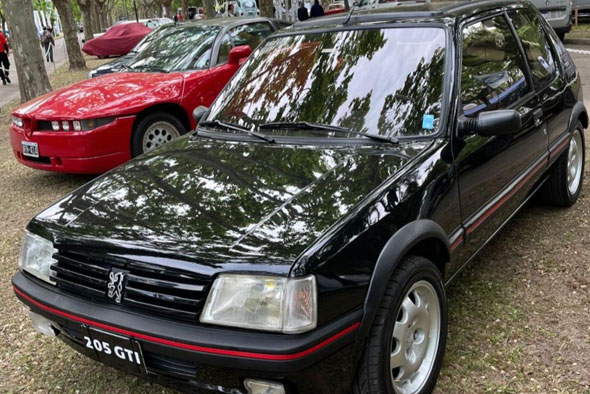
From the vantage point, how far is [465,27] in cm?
338

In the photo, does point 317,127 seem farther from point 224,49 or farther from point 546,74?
point 224,49

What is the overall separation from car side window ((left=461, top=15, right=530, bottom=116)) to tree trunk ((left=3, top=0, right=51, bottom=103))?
9740mm

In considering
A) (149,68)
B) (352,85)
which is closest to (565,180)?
(352,85)

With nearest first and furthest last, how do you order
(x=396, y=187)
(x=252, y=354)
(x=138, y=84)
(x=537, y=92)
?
(x=252, y=354), (x=396, y=187), (x=537, y=92), (x=138, y=84)

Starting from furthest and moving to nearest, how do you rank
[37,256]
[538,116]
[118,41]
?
[118,41], [538,116], [37,256]

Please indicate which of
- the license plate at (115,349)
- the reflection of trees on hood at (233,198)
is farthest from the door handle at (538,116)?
the license plate at (115,349)

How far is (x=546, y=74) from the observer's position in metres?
4.15

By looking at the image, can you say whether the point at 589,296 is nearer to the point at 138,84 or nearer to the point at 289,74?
the point at 289,74

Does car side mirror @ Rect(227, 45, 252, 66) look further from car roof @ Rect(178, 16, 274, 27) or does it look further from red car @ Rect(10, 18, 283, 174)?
car roof @ Rect(178, 16, 274, 27)

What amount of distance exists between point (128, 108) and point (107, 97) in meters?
0.29

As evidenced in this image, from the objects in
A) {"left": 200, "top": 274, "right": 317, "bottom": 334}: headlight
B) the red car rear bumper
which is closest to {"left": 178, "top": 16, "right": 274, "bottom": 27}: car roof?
the red car rear bumper

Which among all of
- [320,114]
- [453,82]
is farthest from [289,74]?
[453,82]

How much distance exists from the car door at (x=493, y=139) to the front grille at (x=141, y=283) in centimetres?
145

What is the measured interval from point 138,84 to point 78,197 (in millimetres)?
3617
